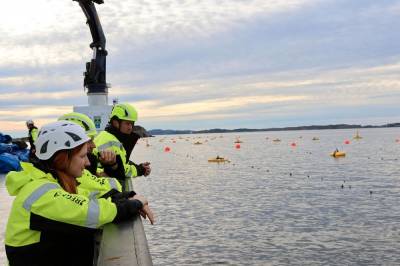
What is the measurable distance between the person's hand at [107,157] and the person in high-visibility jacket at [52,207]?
9.63ft

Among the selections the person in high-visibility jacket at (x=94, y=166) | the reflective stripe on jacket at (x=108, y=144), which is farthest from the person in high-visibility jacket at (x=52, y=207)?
the reflective stripe on jacket at (x=108, y=144)

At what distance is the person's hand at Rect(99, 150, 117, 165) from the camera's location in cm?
652

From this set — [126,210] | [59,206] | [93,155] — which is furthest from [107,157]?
[59,206]

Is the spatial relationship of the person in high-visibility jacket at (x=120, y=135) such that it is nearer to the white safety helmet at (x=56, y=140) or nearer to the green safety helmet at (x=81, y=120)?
the green safety helmet at (x=81, y=120)

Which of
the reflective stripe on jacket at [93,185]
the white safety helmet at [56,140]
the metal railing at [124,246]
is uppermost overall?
the white safety helmet at [56,140]

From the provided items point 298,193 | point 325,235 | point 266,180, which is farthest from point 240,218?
point 266,180

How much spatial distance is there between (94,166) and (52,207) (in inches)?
130

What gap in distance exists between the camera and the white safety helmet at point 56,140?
3336 millimetres

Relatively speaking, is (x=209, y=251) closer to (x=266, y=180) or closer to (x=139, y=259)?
(x=139, y=259)

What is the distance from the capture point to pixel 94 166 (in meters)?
6.41

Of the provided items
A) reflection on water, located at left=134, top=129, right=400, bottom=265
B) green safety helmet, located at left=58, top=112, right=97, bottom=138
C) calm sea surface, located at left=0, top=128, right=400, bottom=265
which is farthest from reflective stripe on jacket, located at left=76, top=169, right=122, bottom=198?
reflection on water, located at left=134, top=129, right=400, bottom=265

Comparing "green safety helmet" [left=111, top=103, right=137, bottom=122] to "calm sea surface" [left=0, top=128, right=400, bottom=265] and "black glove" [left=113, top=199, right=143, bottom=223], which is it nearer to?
"black glove" [left=113, top=199, right=143, bottom=223]

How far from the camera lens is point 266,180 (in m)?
45.7

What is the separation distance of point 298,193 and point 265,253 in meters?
17.8
